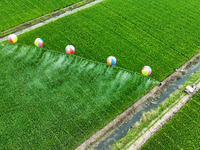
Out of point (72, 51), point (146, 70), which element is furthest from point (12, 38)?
point (146, 70)

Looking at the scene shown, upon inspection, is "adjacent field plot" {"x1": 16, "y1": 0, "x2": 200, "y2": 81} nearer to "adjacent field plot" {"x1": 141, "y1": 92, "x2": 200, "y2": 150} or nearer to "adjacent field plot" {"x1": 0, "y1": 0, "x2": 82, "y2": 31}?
"adjacent field plot" {"x1": 0, "y1": 0, "x2": 82, "y2": 31}

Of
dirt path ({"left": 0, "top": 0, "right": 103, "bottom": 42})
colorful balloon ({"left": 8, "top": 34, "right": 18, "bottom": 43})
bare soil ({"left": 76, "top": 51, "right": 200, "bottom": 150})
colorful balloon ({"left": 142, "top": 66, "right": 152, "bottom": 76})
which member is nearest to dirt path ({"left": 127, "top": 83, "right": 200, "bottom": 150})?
bare soil ({"left": 76, "top": 51, "right": 200, "bottom": 150})

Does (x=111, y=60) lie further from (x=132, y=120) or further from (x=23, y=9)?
(x=23, y=9)

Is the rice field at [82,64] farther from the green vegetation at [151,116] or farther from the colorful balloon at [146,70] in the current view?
the green vegetation at [151,116]

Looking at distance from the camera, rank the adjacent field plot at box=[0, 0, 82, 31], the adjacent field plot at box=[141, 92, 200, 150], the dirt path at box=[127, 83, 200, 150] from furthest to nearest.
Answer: the adjacent field plot at box=[0, 0, 82, 31] < the dirt path at box=[127, 83, 200, 150] < the adjacent field plot at box=[141, 92, 200, 150]

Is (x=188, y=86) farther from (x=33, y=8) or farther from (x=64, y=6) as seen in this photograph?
(x=33, y=8)

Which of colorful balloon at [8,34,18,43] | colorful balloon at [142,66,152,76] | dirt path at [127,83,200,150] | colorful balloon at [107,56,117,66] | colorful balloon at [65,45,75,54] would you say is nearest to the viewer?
dirt path at [127,83,200,150]

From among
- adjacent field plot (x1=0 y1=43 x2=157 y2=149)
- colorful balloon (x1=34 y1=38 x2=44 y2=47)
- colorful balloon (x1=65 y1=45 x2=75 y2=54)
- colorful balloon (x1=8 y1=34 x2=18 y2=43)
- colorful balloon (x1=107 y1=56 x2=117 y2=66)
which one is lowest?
adjacent field plot (x1=0 y1=43 x2=157 y2=149)
